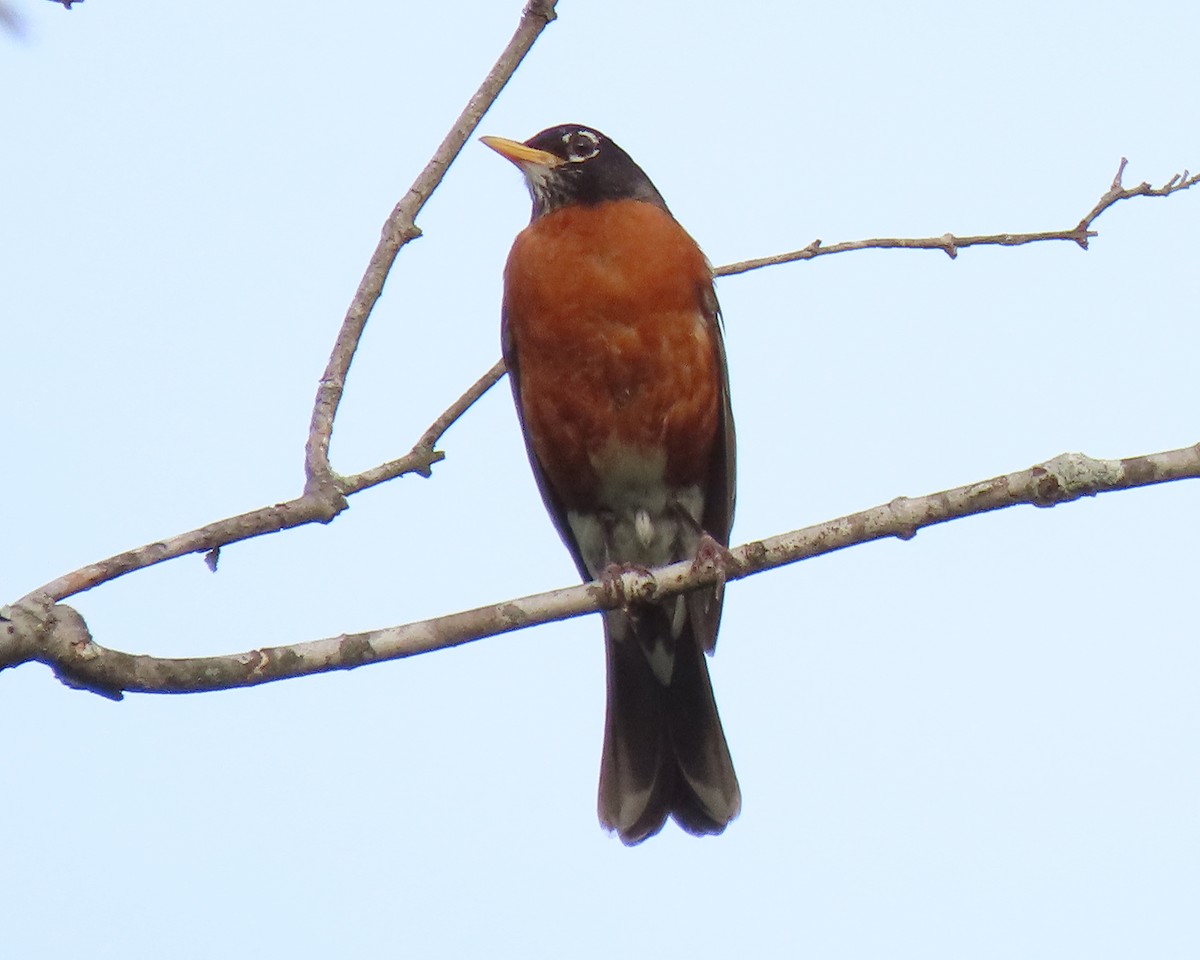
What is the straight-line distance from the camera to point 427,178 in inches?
157

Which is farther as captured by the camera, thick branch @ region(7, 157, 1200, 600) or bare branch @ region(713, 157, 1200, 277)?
bare branch @ region(713, 157, 1200, 277)

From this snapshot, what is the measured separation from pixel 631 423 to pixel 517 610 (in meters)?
1.98

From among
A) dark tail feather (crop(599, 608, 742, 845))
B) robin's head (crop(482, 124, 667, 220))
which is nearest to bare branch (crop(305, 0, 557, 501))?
robin's head (crop(482, 124, 667, 220))

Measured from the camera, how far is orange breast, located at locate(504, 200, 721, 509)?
17.9 feet

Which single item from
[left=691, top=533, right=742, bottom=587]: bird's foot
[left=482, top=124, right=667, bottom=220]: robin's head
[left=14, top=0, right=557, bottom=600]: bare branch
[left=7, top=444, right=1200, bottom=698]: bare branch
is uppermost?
[left=482, top=124, right=667, bottom=220]: robin's head

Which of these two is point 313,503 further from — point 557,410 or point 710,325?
point 710,325

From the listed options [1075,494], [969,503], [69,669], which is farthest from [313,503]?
[1075,494]

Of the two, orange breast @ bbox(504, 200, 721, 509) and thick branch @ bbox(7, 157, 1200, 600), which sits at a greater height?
orange breast @ bbox(504, 200, 721, 509)

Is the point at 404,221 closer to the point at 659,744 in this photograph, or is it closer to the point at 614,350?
the point at 614,350

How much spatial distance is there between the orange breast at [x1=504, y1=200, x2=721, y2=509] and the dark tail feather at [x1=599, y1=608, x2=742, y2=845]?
0.78m

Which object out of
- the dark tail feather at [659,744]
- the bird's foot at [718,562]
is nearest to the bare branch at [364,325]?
the bird's foot at [718,562]

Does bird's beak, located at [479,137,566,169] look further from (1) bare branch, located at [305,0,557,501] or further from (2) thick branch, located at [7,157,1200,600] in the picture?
(1) bare branch, located at [305,0,557,501]

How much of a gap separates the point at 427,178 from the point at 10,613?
168 cm

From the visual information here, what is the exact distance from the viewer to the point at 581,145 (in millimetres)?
6172
